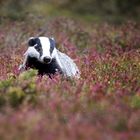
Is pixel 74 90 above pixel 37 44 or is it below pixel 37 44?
below

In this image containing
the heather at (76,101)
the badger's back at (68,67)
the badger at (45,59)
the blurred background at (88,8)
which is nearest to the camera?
the heather at (76,101)

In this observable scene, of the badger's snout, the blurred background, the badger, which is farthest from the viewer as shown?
the blurred background

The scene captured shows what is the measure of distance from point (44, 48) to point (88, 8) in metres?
14.7

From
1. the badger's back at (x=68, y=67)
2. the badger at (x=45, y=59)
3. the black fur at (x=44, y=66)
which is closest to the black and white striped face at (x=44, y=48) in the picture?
the badger at (x=45, y=59)

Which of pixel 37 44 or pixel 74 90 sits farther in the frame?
pixel 37 44

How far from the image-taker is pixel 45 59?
33.1 feet

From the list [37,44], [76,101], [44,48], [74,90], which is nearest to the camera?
[76,101]

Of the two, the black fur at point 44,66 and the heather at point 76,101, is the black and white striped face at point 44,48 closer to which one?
the black fur at point 44,66

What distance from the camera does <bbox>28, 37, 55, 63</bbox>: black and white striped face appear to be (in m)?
10.1

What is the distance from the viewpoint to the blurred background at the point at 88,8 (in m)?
22.3

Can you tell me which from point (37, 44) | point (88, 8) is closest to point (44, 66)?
point (37, 44)

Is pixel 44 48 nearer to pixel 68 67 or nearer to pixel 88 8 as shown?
pixel 68 67

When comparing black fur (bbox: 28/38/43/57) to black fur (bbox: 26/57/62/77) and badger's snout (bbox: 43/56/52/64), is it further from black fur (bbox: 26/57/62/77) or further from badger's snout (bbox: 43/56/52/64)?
black fur (bbox: 26/57/62/77)

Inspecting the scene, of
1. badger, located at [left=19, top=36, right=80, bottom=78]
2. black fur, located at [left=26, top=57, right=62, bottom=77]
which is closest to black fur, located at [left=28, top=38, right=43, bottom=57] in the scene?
badger, located at [left=19, top=36, right=80, bottom=78]
